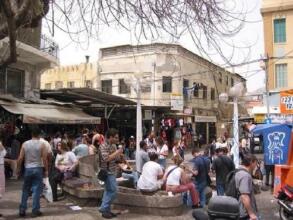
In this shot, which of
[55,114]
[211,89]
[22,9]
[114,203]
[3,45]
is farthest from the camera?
[211,89]

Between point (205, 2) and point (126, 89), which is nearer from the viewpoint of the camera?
point (205, 2)

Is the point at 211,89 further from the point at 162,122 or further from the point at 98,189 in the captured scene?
the point at 98,189

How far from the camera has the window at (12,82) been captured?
2012cm

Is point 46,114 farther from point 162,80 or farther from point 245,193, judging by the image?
point 162,80

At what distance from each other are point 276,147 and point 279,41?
63.0 feet

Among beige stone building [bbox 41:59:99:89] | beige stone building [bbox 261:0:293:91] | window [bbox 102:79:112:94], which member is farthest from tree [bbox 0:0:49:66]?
beige stone building [bbox 41:59:99:89]

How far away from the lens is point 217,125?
46562 mm

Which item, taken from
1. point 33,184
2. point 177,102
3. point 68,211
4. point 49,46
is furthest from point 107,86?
point 33,184

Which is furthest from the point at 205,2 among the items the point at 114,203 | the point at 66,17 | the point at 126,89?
the point at 126,89

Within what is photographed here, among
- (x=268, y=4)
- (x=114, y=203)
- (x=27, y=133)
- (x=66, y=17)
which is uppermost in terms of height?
(x=268, y=4)

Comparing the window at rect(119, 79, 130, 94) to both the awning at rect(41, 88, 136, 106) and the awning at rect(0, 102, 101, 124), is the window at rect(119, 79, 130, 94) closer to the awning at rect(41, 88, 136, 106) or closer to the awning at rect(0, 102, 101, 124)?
the awning at rect(41, 88, 136, 106)

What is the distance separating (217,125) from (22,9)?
39214 millimetres

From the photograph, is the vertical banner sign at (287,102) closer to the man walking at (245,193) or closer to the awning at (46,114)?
the awning at (46,114)

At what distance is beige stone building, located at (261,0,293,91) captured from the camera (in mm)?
32406
